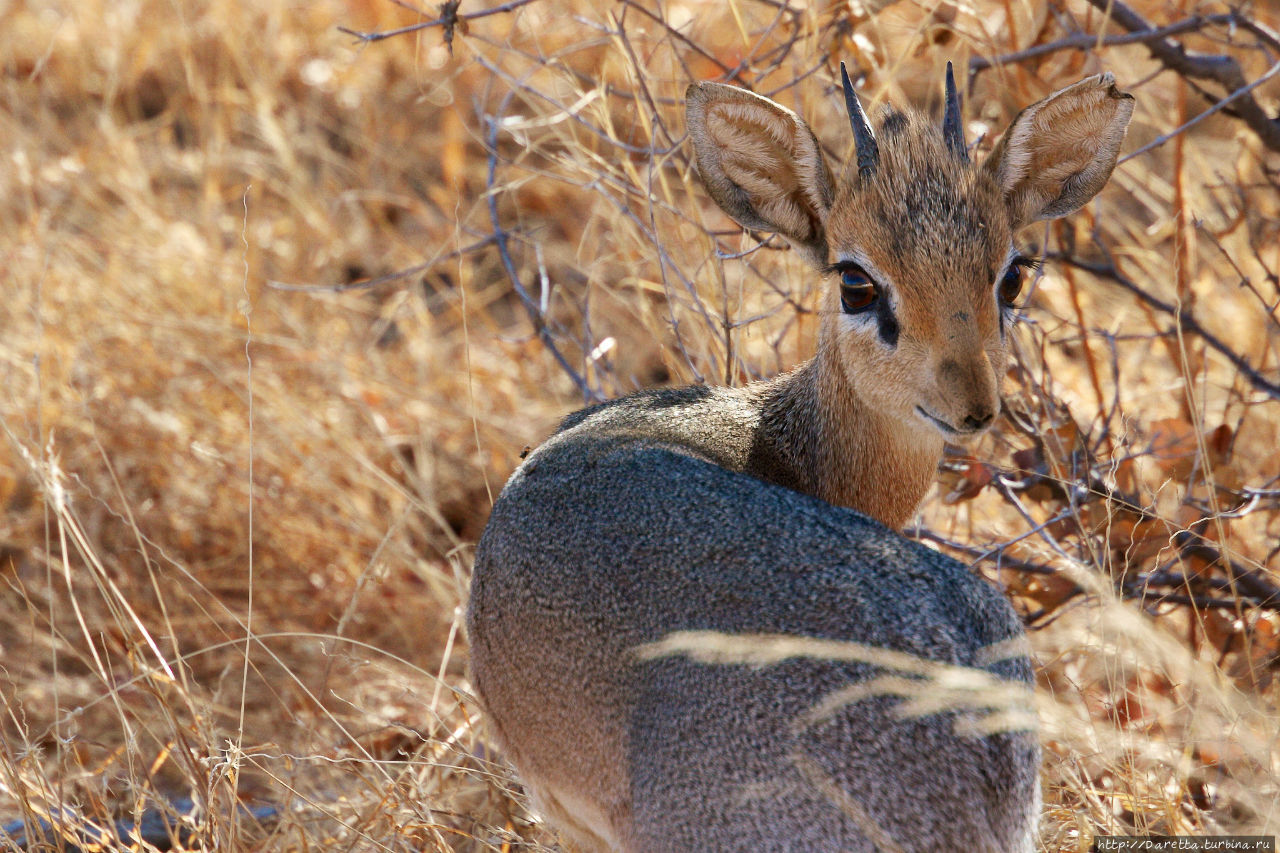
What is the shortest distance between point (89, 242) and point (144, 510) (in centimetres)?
161

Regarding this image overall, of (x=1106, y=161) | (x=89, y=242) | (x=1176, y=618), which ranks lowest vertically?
(x=1176, y=618)

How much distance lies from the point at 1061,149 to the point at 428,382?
3415mm

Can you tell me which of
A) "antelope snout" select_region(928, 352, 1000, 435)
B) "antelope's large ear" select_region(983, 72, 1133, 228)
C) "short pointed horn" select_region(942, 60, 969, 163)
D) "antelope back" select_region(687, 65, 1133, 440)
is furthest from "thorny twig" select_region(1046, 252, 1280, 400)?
"antelope snout" select_region(928, 352, 1000, 435)

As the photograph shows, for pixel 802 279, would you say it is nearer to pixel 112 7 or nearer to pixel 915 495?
pixel 915 495

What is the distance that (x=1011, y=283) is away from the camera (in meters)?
2.83

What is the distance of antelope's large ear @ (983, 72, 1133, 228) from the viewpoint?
9.49ft

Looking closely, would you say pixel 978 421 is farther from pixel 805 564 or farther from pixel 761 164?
pixel 761 164

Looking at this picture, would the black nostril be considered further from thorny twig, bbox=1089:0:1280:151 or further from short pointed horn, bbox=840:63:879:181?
thorny twig, bbox=1089:0:1280:151

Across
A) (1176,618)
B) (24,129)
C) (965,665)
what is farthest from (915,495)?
(24,129)

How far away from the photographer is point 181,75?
7586 mm

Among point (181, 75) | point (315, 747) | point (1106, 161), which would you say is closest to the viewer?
point (1106, 161)

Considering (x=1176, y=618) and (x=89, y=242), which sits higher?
(x=89, y=242)

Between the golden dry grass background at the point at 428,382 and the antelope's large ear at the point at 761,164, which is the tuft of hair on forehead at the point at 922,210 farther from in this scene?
the golden dry grass background at the point at 428,382

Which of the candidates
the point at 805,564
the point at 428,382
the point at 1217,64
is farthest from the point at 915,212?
the point at 428,382
